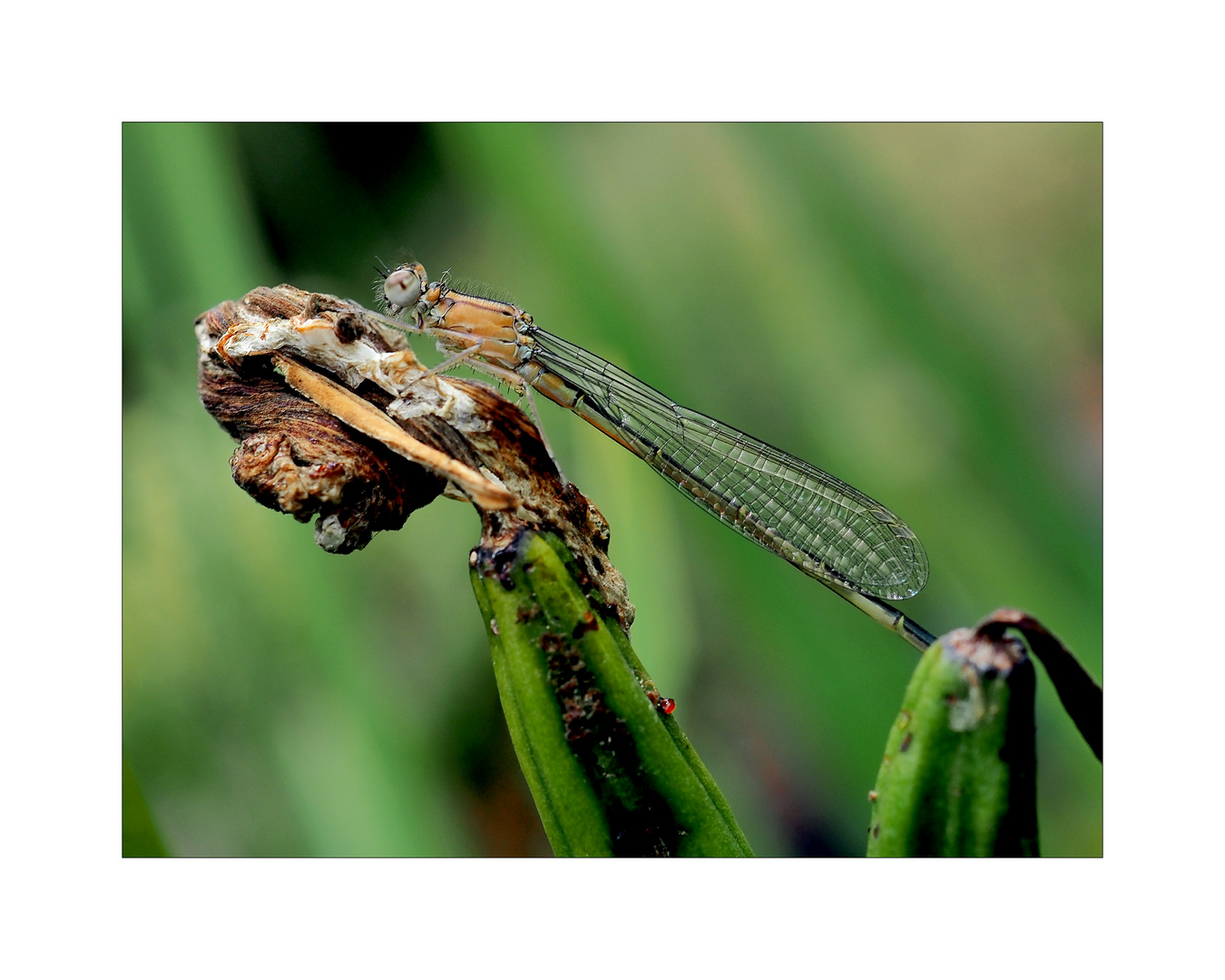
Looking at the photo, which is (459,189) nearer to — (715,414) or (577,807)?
(715,414)

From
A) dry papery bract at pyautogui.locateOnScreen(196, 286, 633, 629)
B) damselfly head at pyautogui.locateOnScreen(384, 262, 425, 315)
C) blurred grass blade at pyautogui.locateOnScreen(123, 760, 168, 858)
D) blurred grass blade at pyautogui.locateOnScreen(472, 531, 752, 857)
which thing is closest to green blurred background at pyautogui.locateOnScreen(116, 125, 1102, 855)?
blurred grass blade at pyautogui.locateOnScreen(123, 760, 168, 858)

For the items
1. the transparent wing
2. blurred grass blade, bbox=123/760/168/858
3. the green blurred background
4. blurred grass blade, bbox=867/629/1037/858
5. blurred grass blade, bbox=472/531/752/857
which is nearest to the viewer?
blurred grass blade, bbox=867/629/1037/858

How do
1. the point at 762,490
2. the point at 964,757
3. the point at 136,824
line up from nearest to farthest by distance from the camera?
the point at 964,757, the point at 136,824, the point at 762,490

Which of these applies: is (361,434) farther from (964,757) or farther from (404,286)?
(964,757)

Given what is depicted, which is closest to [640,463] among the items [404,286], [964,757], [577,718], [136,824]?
[404,286]

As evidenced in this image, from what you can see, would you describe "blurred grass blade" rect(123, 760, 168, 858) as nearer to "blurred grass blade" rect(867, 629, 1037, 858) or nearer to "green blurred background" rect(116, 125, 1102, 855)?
"green blurred background" rect(116, 125, 1102, 855)

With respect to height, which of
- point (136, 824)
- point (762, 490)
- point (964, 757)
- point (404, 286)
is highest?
point (404, 286)

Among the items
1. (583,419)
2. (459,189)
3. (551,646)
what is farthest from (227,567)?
(551,646)

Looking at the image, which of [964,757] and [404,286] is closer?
[964,757]
